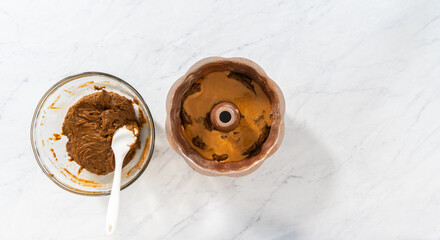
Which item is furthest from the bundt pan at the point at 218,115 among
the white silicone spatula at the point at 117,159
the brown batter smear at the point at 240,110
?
the white silicone spatula at the point at 117,159

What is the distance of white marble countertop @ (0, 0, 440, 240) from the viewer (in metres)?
1.18

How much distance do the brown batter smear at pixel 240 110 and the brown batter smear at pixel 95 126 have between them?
187mm

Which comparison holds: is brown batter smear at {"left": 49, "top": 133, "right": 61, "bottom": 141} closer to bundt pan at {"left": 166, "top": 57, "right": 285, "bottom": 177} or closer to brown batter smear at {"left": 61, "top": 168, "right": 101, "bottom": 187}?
brown batter smear at {"left": 61, "top": 168, "right": 101, "bottom": 187}

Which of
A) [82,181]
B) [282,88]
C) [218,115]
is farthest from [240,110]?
[82,181]

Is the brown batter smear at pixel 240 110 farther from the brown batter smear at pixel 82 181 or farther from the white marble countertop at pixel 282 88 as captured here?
the brown batter smear at pixel 82 181

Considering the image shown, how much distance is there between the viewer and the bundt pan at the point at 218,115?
993 mm

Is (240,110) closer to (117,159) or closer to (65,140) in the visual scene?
(117,159)

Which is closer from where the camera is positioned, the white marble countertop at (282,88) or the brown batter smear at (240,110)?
the brown batter smear at (240,110)

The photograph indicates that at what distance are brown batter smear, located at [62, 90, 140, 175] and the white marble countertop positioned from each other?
15 centimetres

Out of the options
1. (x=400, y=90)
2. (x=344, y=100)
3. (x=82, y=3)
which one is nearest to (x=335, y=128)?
(x=344, y=100)

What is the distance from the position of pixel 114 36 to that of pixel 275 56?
0.55m

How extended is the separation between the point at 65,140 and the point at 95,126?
15 centimetres

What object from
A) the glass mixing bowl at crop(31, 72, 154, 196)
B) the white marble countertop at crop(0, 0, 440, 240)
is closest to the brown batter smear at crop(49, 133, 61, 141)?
the glass mixing bowl at crop(31, 72, 154, 196)

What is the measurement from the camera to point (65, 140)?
1.10 m
